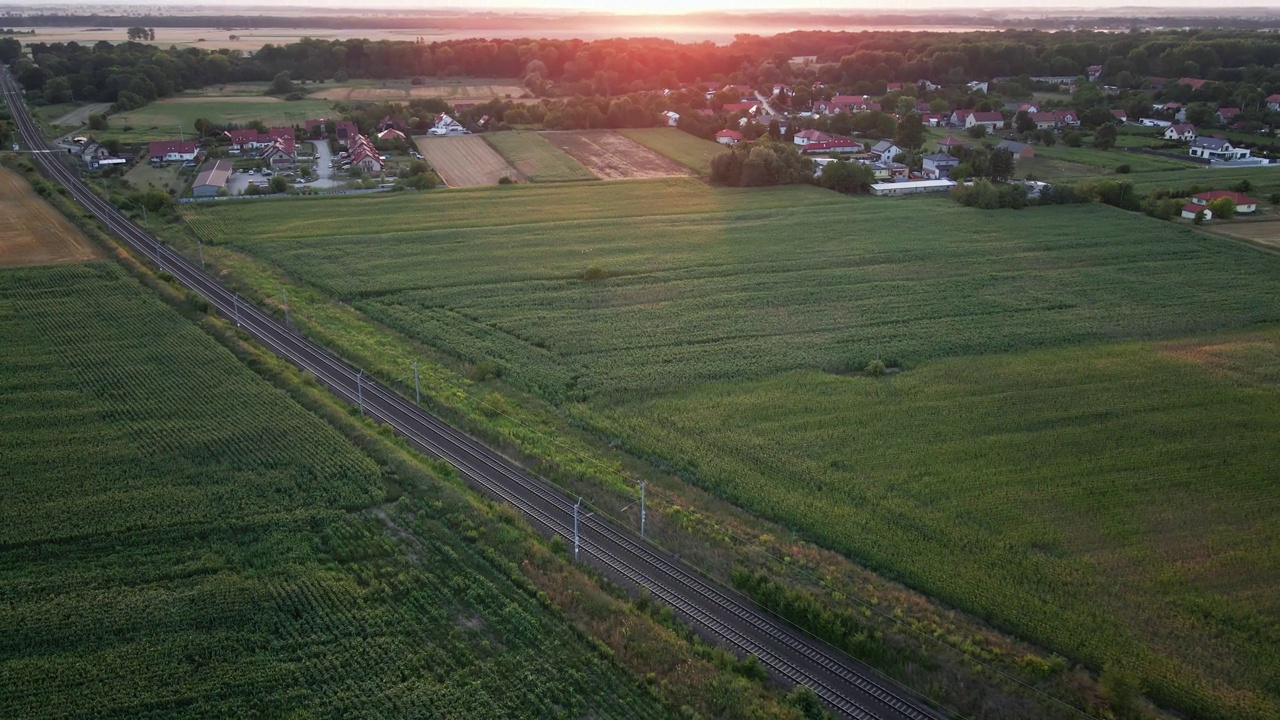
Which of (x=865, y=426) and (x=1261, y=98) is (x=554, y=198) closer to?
(x=865, y=426)

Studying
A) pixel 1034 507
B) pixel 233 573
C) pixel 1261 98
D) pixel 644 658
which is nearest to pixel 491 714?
pixel 644 658

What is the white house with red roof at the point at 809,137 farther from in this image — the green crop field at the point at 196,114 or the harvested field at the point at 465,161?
the green crop field at the point at 196,114

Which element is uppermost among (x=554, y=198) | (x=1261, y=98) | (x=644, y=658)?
(x=1261, y=98)

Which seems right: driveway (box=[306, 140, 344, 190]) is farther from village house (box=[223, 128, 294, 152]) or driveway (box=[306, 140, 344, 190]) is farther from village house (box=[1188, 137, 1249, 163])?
village house (box=[1188, 137, 1249, 163])

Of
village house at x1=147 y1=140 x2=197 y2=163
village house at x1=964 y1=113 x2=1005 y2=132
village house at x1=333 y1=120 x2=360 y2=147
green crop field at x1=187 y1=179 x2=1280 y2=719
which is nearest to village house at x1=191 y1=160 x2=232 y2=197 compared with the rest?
green crop field at x1=187 y1=179 x2=1280 y2=719

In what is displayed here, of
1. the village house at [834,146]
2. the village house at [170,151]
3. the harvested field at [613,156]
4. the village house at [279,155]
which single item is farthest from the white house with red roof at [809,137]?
the village house at [170,151]

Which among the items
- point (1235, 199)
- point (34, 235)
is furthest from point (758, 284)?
point (34, 235)
